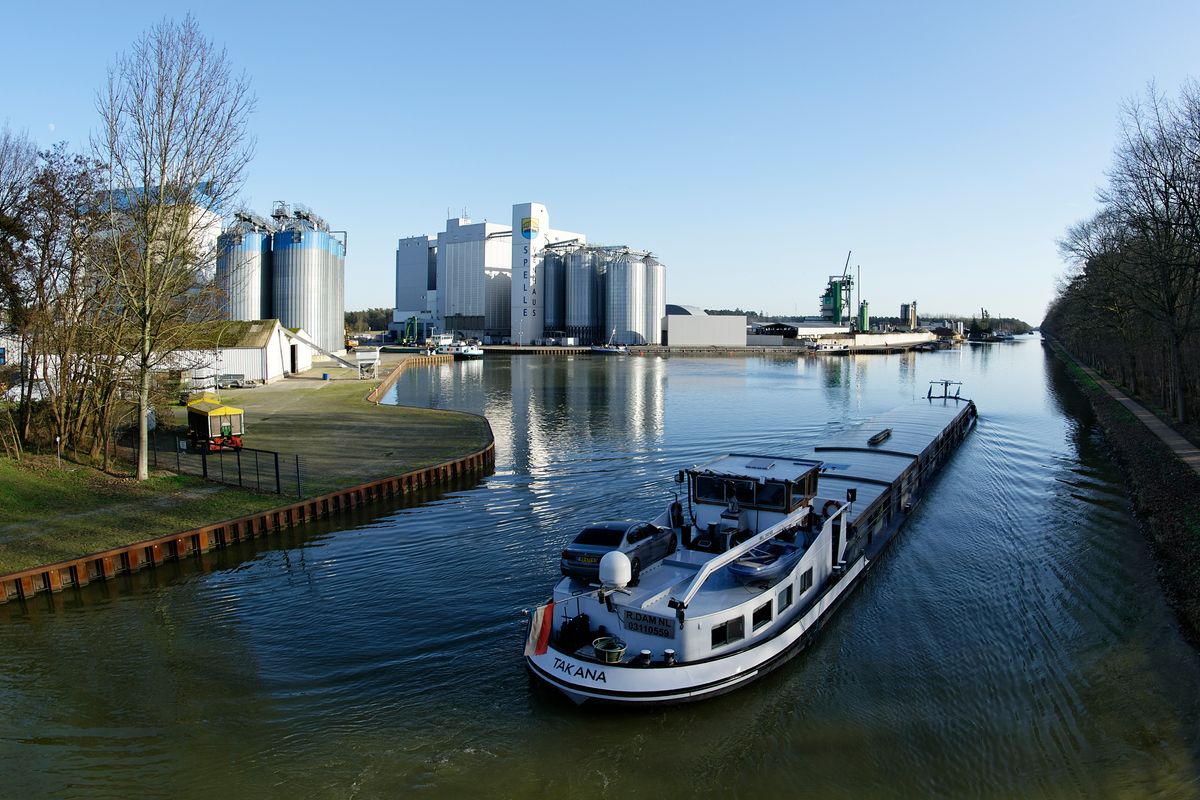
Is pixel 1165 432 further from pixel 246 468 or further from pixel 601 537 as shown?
pixel 246 468

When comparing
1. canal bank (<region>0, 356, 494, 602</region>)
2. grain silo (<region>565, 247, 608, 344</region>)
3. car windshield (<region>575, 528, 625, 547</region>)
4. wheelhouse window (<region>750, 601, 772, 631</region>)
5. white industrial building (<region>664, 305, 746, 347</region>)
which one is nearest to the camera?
wheelhouse window (<region>750, 601, 772, 631</region>)

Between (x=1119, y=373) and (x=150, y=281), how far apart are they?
95.2m

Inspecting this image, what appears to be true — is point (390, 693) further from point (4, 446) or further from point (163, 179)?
point (4, 446)

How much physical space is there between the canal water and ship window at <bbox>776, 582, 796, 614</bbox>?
1.38 meters

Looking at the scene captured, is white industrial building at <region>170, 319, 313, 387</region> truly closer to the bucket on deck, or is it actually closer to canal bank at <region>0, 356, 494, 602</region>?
canal bank at <region>0, 356, 494, 602</region>

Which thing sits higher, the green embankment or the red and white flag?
the green embankment

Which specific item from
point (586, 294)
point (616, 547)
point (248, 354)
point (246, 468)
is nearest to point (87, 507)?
point (246, 468)

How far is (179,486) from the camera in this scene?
99.3 feet

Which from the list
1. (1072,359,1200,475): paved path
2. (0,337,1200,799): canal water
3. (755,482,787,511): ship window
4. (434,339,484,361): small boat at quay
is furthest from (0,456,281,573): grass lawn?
(434,339,484,361): small boat at quay

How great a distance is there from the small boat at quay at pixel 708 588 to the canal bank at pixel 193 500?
14.3m

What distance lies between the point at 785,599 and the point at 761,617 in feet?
4.10

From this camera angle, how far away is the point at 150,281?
97.8 feet

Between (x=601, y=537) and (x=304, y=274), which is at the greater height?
(x=304, y=274)

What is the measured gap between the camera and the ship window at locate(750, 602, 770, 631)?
1695 centimetres
